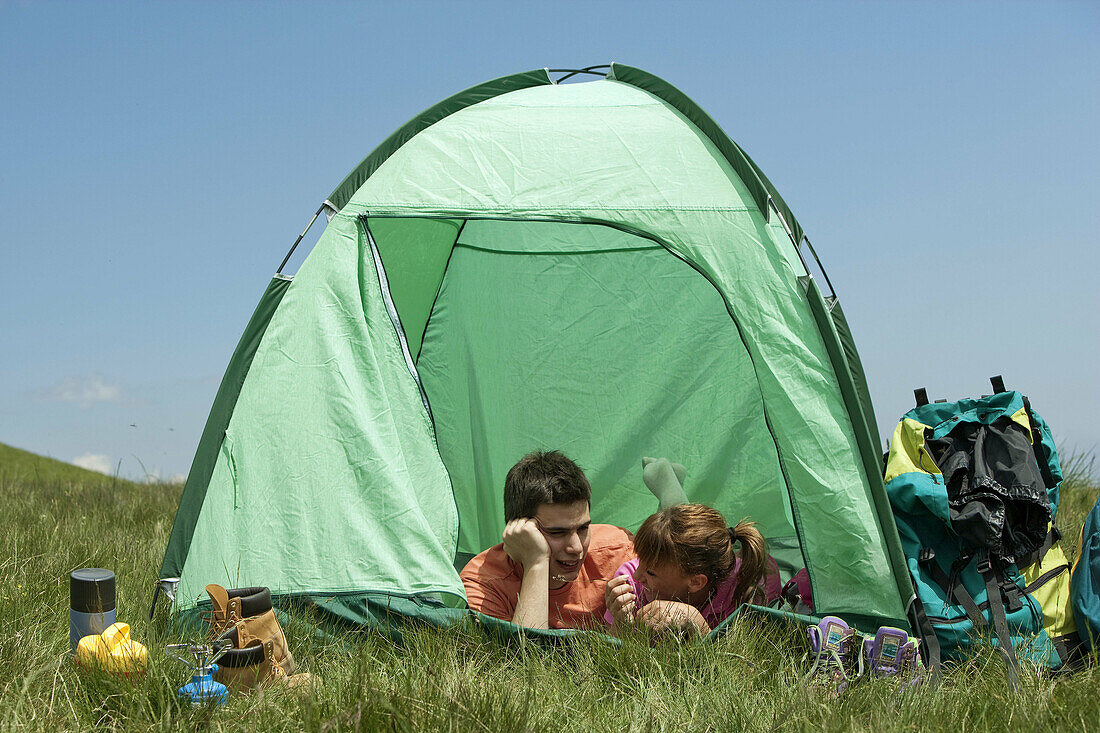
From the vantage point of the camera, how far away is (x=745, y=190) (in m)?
2.68

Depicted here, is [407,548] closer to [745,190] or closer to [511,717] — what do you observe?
[511,717]

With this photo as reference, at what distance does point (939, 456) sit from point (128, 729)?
218cm

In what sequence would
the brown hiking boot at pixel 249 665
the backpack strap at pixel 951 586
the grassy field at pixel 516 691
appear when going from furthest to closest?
the backpack strap at pixel 951 586, the brown hiking boot at pixel 249 665, the grassy field at pixel 516 691

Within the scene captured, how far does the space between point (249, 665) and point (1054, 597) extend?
83.8 inches

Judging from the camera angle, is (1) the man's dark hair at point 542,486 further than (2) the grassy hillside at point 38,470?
No

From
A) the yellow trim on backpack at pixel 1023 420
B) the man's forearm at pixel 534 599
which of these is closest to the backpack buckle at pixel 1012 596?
the yellow trim on backpack at pixel 1023 420

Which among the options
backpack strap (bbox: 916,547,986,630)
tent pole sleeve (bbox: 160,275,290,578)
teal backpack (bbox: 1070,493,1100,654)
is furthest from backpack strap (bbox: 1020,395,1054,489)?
tent pole sleeve (bbox: 160,275,290,578)

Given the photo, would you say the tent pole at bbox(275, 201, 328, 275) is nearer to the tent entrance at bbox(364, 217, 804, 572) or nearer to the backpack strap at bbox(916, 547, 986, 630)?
the tent entrance at bbox(364, 217, 804, 572)

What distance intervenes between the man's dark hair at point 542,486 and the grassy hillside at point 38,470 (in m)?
3.28

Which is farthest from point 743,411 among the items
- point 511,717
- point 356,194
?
point 511,717

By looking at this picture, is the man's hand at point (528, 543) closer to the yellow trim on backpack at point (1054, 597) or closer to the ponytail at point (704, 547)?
the ponytail at point (704, 547)

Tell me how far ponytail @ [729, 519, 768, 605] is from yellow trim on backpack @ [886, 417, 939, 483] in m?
0.41

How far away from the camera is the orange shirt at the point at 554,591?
8.48 feet

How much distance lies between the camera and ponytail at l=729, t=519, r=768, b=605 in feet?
8.34
